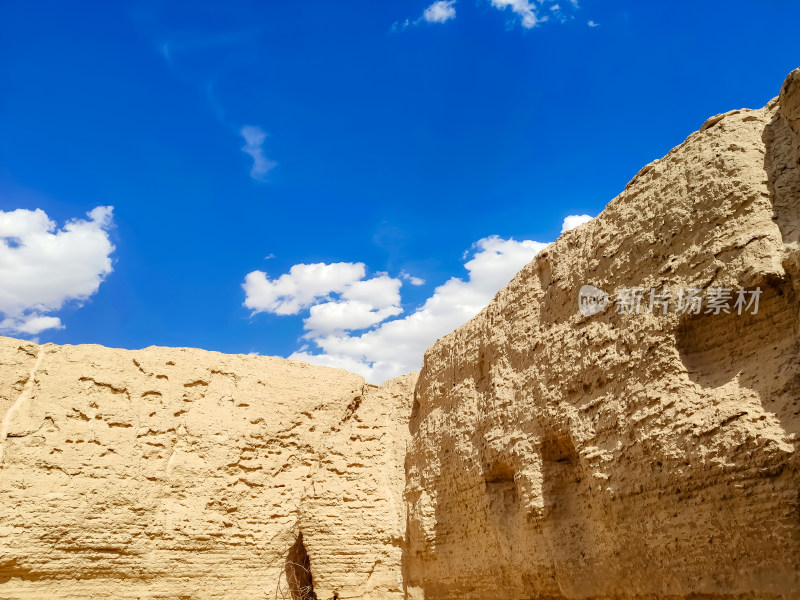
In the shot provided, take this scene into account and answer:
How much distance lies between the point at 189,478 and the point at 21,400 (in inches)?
84.1

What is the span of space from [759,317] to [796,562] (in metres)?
1.64

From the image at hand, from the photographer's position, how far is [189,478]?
7.89m

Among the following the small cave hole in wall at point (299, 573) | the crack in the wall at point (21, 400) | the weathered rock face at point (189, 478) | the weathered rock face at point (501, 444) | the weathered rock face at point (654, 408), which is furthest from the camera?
the small cave hole in wall at point (299, 573)

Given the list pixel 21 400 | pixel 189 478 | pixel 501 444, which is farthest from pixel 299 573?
pixel 21 400

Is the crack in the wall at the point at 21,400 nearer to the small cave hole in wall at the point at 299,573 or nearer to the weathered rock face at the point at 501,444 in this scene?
the weathered rock face at the point at 501,444

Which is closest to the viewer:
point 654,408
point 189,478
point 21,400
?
point 654,408

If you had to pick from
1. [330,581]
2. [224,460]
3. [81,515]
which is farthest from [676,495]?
[81,515]

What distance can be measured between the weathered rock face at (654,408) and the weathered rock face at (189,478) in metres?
1.47

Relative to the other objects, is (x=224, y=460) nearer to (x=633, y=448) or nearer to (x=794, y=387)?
(x=633, y=448)

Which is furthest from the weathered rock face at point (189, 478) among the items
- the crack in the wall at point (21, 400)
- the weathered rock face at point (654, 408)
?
the weathered rock face at point (654, 408)

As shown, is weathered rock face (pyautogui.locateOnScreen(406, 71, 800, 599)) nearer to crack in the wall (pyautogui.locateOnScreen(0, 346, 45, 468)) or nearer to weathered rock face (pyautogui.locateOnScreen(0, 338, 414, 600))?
weathered rock face (pyautogui.locateOnScreen(0, 338, 414, 600))

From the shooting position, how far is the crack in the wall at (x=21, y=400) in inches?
293

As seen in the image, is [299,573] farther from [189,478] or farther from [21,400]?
[21,400]

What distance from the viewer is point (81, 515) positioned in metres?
7.25
